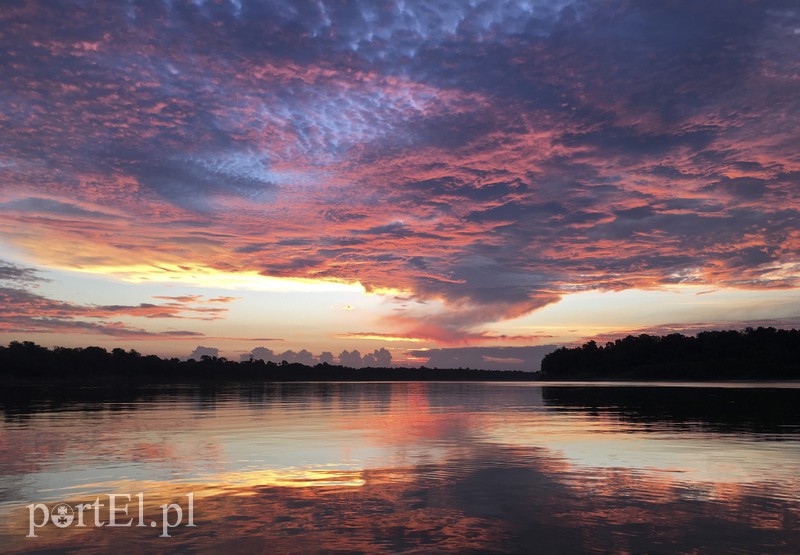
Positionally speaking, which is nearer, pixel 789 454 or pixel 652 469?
pixel 652 469

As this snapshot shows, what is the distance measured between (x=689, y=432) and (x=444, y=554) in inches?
1104

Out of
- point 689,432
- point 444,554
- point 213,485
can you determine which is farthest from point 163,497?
point 689,432

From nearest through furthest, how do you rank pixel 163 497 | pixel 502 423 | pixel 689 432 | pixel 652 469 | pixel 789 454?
pixel 163 497, pixel 652 469, pixel 789 454, pixel 689 432, pixel 502 423

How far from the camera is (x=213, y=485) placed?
19.5 meters

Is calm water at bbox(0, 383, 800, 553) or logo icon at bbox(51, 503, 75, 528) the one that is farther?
logo icon at bbox(51, 503, 75, 528)

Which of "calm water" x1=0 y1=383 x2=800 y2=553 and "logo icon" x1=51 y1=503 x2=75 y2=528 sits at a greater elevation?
"logo icon" x1=51 y1=503 x2=75 y2=528

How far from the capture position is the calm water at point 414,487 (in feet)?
44.1

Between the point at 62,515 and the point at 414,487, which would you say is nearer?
the point at 62,515

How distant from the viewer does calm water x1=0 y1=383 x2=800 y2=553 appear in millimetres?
13430

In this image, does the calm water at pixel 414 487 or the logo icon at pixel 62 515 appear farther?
the logo icon at pixel 62 515

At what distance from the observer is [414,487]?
1936 cm

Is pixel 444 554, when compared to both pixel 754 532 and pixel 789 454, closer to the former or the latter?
pixel 754 532

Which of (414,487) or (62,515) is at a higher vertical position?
(62,515)

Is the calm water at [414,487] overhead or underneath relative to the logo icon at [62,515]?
underneath
